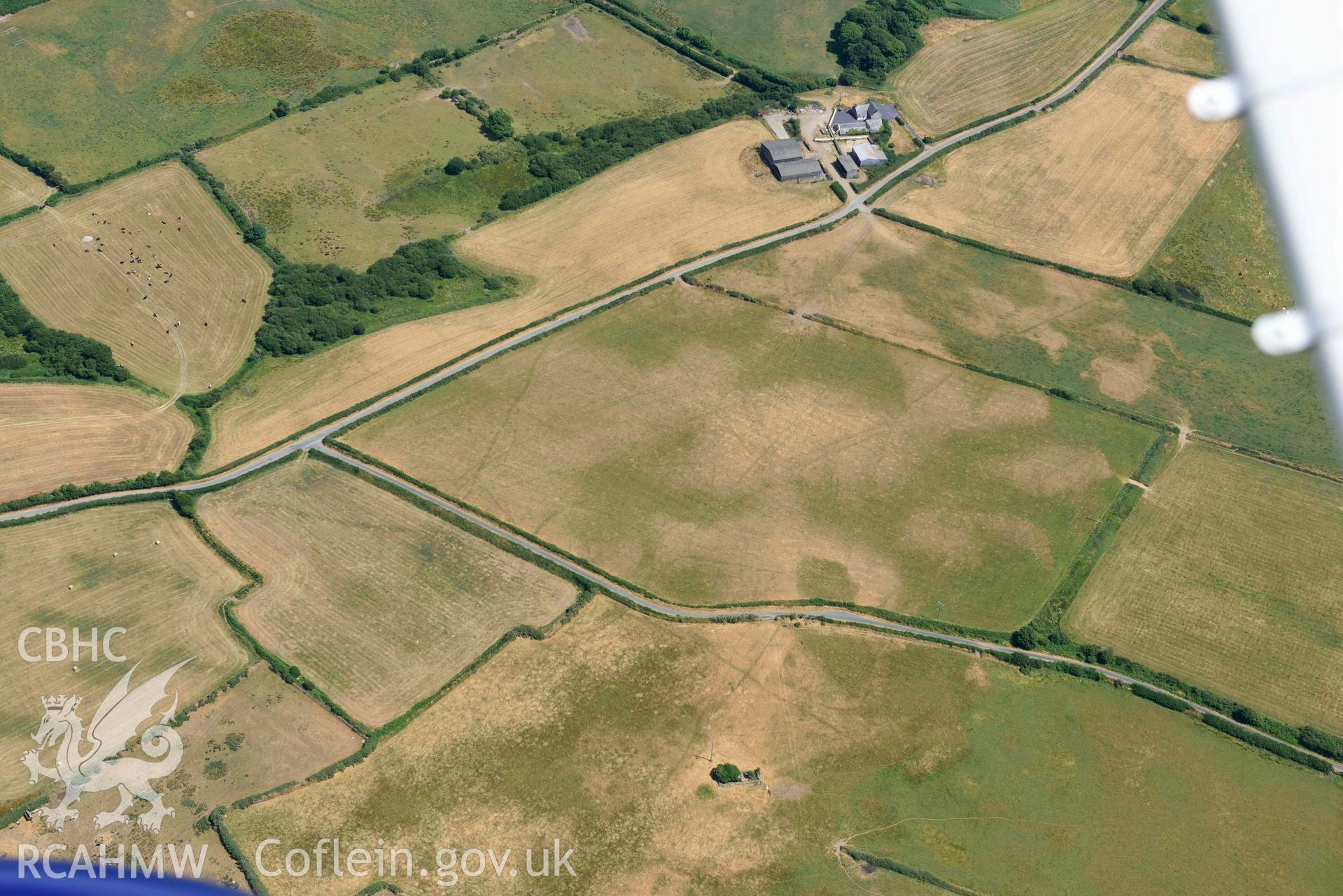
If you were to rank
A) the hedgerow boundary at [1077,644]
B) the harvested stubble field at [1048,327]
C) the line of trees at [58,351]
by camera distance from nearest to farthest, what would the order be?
the hedgerow boundary at [1077,644] → the line of trees at [58,351] → the harvested stubble field at [1048,327]

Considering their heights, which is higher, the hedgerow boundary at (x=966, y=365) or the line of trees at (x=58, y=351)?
the hedgerow boundary at (x=966, y=365)

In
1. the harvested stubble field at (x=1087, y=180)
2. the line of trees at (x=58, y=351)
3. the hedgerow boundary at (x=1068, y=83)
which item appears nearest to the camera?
the line of trees at (x=58, y=351)

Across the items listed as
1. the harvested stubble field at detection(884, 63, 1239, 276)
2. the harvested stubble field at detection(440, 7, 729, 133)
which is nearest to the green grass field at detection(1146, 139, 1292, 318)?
the harvested stubble field at detection(884, 63, 1239, 276)

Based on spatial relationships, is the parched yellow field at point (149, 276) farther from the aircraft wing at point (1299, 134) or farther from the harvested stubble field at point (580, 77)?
the aircraft wing at point (1299, 134)

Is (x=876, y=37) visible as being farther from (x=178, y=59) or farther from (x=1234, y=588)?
(x=178, y=59)

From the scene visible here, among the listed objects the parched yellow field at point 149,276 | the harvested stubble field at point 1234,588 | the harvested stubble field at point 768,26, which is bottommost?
the parched yellow field at point 149,276

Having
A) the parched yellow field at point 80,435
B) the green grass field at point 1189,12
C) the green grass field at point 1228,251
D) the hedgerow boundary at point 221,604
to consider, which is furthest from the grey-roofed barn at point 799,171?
the parched yellow field at point 80,435
